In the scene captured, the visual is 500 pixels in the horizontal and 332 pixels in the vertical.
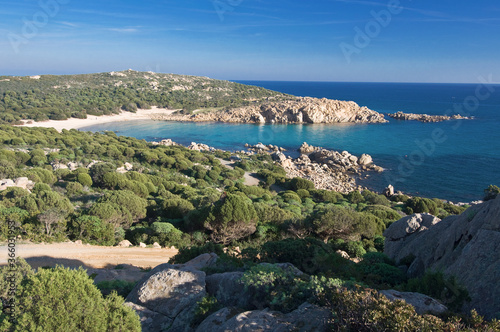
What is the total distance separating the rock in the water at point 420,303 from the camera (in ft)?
14.6

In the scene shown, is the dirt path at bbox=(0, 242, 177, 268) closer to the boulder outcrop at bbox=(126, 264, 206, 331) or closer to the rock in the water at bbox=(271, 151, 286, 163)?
the boulder outcrop at bbox=(126, 264, 206, 331)

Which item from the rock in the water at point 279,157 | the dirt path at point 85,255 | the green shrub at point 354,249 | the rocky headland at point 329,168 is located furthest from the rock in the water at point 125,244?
the rock in the water at point 279,157

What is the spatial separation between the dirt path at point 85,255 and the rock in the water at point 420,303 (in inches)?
332

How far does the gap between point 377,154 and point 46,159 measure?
44001 millimetres

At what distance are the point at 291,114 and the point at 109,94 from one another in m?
54.7

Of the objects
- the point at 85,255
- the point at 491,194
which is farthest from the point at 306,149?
the point at 85,255

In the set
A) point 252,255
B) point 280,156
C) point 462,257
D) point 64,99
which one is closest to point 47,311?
point 252,255

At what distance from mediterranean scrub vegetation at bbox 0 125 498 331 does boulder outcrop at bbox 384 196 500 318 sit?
0.38 m

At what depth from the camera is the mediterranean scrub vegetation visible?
415cm

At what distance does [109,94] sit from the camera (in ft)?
296

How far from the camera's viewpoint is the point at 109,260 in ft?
35.8

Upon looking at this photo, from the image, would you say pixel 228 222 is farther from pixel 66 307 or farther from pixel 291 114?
pixel 291 114

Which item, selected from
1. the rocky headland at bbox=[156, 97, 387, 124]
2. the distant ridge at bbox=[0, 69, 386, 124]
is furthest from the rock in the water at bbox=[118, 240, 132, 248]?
the rocky headland at bbox=[156, 97, 387, 124]

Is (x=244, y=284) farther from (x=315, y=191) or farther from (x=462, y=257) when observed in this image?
(x=315, y=191)
